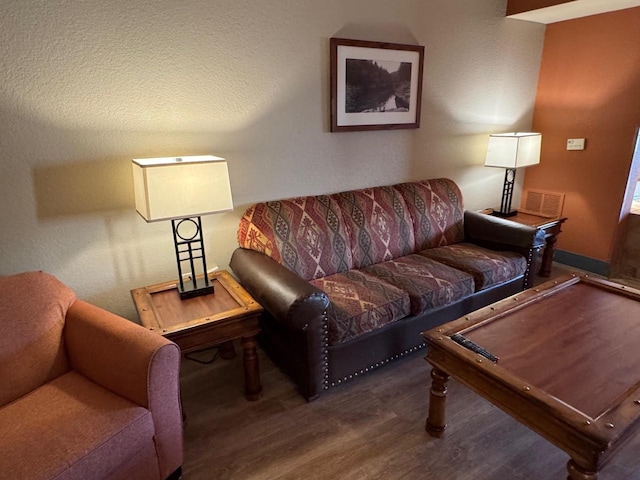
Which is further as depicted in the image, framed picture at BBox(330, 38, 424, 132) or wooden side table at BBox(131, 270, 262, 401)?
framed picture at BBox(330, 38, 424, 132)

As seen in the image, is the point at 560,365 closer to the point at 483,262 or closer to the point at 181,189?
the point at 483,262

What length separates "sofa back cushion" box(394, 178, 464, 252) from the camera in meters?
3.05

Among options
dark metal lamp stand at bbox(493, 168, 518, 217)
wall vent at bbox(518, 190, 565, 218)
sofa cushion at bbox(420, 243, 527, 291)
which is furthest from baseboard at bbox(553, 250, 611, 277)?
sofa cushion at bbox(420, 243, 527, 291)

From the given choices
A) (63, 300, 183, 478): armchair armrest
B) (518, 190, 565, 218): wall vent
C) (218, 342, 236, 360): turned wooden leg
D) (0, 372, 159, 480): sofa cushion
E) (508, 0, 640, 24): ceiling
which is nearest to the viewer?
(0, 372, 159, 480): sofa cushion

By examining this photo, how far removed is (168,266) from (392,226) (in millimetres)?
1546

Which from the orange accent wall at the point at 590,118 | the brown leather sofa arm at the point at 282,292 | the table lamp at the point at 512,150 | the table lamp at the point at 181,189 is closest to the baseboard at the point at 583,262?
the orange accent wall at the point at 590,118

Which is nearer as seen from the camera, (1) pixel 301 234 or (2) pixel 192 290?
Result: (2) pixel 192 290

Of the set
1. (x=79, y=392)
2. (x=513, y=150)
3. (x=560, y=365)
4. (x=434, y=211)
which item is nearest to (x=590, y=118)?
(x=513, y=150)

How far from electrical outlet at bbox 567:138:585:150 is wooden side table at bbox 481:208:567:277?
0.69 meters

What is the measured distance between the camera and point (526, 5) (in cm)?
324

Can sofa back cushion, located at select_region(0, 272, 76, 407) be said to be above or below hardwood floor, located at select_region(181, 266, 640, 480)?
above

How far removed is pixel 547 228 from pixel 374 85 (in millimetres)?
1855

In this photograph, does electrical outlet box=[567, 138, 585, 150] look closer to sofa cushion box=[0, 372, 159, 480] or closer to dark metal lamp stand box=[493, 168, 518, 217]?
dark metal lamp stand box=[493, 168, 518, 217]

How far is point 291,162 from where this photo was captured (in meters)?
2.66
